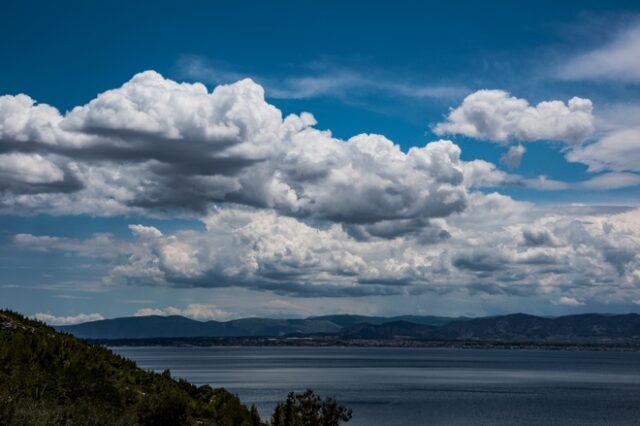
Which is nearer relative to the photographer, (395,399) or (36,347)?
(36,347)

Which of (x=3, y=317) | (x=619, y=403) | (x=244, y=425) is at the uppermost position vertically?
(x=3, y=317)

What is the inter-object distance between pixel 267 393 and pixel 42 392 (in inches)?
5254

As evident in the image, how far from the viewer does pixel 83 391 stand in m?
44.8

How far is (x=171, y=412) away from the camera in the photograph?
43688 mm

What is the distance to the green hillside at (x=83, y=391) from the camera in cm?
3463

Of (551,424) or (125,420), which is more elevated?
(125,420)

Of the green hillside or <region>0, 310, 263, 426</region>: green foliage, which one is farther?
the green hillside

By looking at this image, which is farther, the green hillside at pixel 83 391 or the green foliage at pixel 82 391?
the green hillside at pixel 83 391

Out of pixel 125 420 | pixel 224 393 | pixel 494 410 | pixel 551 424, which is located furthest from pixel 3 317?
pixel 494 410

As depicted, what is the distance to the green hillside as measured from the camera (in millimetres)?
34628

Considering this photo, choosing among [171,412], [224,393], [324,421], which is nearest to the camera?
[171,412]

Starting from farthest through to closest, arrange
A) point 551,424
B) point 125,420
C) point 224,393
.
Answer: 1. point 551,424
2. point 224,393
3. point 125,420

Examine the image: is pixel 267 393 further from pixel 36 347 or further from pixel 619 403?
pixel 36 347

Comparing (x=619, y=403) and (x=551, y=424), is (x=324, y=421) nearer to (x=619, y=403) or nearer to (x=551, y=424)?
(x=551, y=424)
